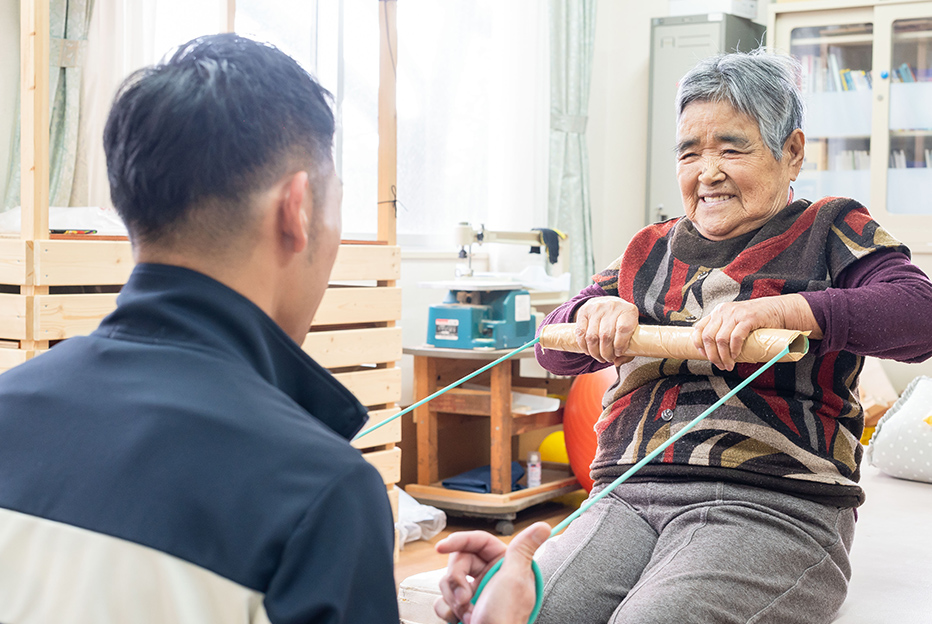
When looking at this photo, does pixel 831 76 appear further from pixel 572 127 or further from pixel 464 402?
pixel 464 402

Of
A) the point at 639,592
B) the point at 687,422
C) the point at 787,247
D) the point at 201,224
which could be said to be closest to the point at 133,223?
the point at 201,224

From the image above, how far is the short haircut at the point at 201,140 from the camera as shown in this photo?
0.65m

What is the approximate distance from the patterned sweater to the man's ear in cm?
74

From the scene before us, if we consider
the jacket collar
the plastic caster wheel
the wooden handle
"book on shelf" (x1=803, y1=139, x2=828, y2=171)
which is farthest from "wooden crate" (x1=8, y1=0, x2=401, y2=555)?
"book on shelf" (x1=803, y1=139, x2=828, y2=171)

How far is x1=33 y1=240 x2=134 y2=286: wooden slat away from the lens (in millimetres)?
1891

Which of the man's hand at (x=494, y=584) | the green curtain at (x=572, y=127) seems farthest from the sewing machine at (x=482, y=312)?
the man's hand at (x=494, y=584)

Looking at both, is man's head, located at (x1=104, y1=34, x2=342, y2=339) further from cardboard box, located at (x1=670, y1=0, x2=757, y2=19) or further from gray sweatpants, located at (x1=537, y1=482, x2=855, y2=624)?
cardboard box, located at (x1=670, y1=0, x2=757, y2=19)

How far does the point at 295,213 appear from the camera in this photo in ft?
2.26

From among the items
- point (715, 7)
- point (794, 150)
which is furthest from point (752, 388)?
point (715, 7)

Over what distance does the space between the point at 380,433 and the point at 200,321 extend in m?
1.97

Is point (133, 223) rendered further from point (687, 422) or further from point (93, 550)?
point (687, 422)

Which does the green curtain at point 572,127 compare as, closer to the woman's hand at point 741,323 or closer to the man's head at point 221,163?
the woman's hand at point 741,323

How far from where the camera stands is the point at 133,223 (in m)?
0.68

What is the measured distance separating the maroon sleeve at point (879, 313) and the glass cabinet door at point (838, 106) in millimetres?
3196
